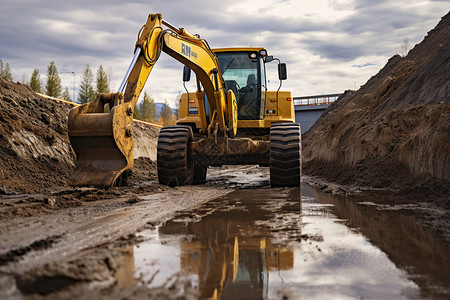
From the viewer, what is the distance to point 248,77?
10844 millimetres

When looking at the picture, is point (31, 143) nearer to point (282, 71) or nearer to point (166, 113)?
point (282, 71)

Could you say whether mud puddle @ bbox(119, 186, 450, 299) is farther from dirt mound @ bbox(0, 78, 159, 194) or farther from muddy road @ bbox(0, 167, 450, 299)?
dirt mound @ bbox(0, 78, 159, 194)

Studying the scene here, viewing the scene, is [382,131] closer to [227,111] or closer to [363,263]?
[227,111]

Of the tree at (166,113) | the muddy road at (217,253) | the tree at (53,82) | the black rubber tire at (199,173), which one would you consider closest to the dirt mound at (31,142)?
the black rubber tire at (199,173)

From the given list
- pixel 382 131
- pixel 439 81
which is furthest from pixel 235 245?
pixel 439 81

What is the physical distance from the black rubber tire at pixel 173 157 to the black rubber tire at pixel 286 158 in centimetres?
201

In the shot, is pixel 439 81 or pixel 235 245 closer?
pixel 235 245

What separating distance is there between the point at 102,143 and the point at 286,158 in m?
3.94

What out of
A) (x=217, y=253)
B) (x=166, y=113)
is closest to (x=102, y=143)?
(x=217, y=253)

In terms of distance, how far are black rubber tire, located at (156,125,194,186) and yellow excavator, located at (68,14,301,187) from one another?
2 centimetres

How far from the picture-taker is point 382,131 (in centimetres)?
1170

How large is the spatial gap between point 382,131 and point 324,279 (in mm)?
9478

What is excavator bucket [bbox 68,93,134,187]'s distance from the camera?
7.38 m

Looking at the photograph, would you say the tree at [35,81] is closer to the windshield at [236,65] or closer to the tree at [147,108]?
the tree at [147,108]
